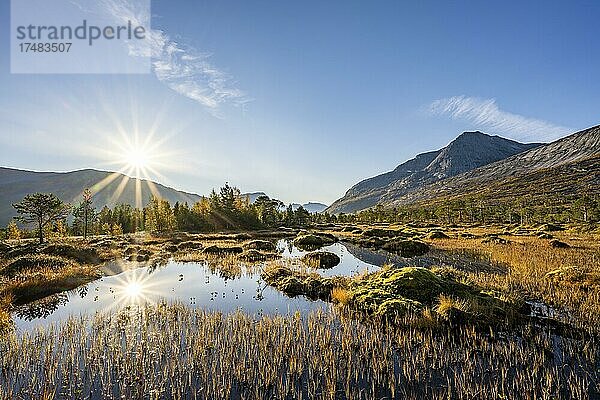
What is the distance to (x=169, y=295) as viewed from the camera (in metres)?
22.7

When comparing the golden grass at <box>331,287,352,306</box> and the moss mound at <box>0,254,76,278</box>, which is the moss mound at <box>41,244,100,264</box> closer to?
the moss mound at <box>0,254,76,278</box>

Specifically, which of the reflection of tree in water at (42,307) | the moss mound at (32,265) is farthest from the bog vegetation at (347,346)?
the moss mound at (32,265)

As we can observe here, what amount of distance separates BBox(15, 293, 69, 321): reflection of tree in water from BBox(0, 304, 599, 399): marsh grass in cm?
495

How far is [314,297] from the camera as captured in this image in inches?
854

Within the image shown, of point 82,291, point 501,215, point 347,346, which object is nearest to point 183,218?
point 82,291

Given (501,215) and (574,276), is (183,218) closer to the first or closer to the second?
(574,276)

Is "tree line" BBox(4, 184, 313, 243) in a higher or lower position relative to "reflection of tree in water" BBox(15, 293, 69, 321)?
higher

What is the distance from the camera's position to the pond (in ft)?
61.9

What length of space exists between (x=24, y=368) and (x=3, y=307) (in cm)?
1144

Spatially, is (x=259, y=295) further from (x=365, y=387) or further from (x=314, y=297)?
(x=365, y=387)

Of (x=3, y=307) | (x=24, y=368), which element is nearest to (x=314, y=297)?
(x=24, y=368)

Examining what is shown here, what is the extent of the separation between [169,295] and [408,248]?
123 ft

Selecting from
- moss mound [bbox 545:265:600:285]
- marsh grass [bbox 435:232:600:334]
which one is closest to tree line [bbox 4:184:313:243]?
marsh grass [bbox 435:232:600:334]

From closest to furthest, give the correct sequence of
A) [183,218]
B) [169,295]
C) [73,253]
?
[169,295], [73,253], [183,218]
